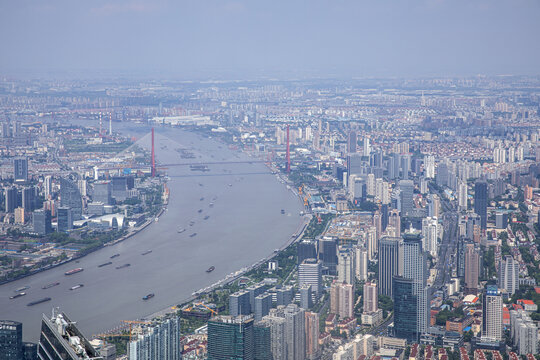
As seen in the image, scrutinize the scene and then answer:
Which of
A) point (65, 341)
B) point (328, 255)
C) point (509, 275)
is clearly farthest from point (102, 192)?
point (65, 341)

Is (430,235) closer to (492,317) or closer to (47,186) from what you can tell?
(492,317)

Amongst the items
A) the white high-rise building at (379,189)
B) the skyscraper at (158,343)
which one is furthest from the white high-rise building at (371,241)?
the skyscraper at (158,343)

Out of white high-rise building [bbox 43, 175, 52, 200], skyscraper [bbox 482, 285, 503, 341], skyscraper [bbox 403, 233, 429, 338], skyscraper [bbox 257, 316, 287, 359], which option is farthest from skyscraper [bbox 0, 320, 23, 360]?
white high-rise building [bbox 43, 175, 52, 200]

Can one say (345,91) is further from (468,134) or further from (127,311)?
(127,311)

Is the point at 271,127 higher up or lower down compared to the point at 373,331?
higher up

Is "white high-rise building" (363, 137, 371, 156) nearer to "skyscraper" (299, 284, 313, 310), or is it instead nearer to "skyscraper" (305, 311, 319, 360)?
"skyscraper" (299, 284, 313, 310)

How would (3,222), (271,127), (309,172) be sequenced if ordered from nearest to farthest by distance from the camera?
(3,222) < (309,172) < (271,127)

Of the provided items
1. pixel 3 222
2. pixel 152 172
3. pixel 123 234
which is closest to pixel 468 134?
pixel 152 172
